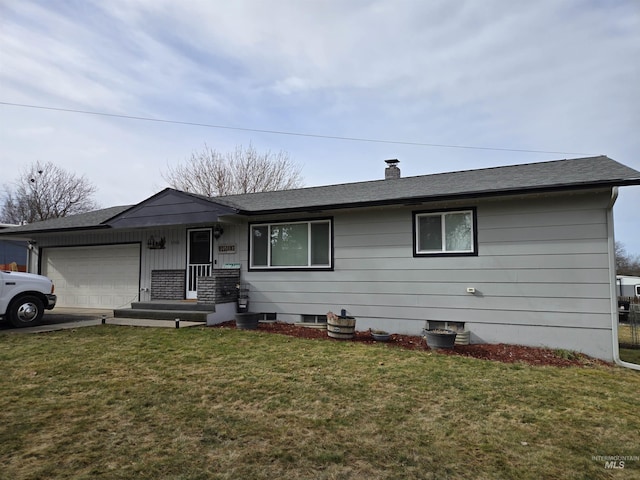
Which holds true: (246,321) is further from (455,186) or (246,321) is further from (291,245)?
(455,186)

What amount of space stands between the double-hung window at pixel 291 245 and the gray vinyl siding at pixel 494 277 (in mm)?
291

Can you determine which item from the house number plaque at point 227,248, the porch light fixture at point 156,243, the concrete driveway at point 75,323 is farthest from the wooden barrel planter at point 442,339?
the porch light fixture at point 156,243

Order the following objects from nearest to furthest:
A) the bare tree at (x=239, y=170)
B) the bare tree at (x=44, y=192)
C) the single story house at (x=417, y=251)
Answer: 1. the single story house at (x=417, y=251)
2. the bare tree at (x=239, y=170)
3. the bare tree at (x=44, y=192)

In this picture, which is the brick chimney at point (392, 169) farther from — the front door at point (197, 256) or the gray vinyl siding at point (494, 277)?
the front door at point (197, 256)

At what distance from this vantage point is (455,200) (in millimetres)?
7438

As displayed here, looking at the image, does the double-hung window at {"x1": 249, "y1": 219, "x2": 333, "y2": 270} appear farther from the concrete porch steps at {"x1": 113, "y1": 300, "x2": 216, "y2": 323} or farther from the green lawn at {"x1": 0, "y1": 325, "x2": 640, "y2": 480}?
the green lawn at {"x1": 0, "y1": 325, "x2": 640, "y2": 480}

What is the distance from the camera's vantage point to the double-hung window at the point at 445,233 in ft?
25.1

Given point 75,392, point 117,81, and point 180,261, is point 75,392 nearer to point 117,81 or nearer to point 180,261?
point 180,261

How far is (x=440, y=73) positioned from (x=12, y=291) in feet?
37.6

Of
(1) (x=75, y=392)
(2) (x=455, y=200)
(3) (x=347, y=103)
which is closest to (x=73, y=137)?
(3) (x=347, y=103)

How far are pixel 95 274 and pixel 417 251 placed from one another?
10.3 m

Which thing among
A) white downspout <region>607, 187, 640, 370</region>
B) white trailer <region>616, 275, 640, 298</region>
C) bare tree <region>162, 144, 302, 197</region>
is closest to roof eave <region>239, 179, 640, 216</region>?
white downspout <region>607, 187, 640, 370</region>

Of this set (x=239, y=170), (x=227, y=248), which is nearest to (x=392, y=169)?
(x=227, y=248)

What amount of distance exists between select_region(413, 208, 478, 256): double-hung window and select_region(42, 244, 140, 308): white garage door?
8438mm
